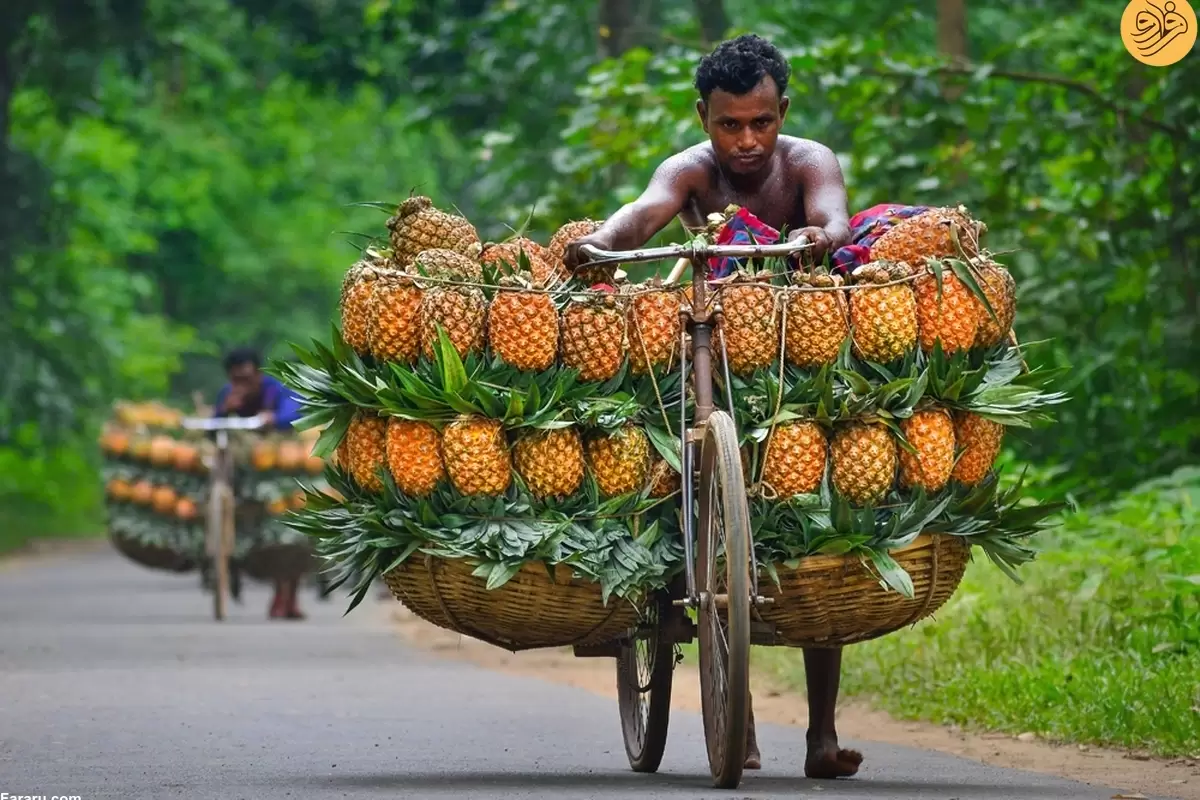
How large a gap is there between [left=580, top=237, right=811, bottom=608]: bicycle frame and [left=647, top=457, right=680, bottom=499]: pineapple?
131mm

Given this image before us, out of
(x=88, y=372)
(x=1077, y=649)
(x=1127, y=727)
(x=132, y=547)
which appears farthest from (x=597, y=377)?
(x=88, y=372)

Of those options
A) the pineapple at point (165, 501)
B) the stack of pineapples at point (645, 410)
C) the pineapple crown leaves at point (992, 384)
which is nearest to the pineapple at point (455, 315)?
the stack of pineapples at point (645, 410)

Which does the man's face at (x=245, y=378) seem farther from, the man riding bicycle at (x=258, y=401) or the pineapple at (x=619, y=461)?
the pineapple at (x=619, y=461)

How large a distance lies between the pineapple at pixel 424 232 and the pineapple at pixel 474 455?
2.01ft

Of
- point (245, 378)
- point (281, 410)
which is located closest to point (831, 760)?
point (281, 410)

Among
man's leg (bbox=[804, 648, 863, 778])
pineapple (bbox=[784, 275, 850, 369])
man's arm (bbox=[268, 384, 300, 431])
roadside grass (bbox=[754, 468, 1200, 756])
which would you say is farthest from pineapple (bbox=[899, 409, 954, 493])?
man's arm (bbox=[268, 384, 300, 431])

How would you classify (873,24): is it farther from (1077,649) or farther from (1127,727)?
(1127,727)

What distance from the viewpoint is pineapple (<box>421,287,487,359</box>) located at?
7293 millimetres

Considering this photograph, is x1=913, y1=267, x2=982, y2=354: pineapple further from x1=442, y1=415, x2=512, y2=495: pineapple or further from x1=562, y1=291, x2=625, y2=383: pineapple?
x1=442, y1=415, x2=512, y2=495: pineapple

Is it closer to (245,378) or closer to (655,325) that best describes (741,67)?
(655,325)

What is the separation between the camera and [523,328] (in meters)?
7.28

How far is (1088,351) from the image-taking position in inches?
563

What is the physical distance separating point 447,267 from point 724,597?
1403 millimetres

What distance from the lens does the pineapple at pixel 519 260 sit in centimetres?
746
